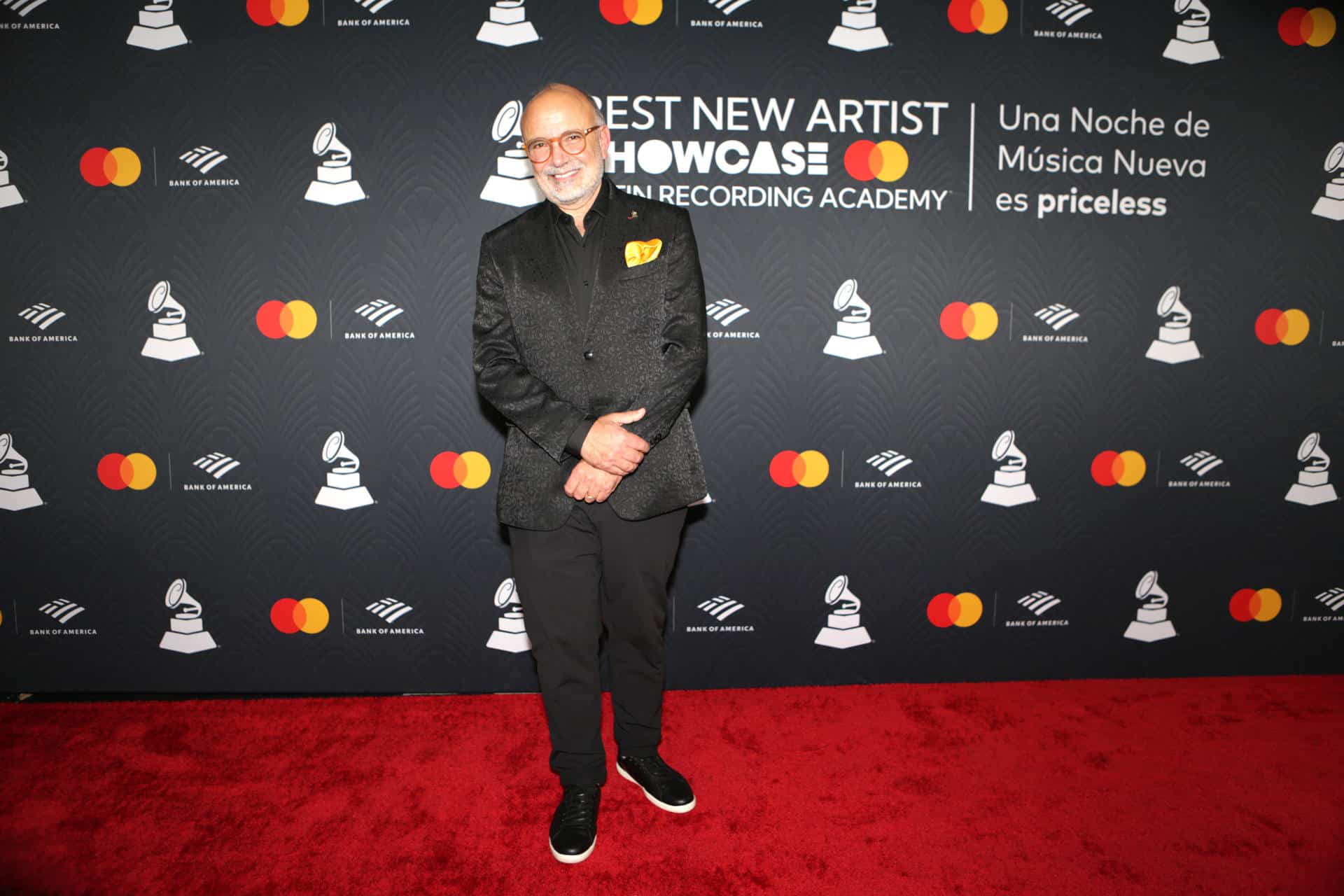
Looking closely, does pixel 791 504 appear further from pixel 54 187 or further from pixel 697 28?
pixel 54 187

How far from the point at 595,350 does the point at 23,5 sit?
2.35 m

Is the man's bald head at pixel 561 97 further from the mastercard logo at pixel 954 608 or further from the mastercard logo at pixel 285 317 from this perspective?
the mastercard logo at pixel 954 608

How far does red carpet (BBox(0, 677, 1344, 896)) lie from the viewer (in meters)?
1.75

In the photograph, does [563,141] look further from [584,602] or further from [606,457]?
[584,602]

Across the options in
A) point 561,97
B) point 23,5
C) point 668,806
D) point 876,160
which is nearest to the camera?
point 561,97

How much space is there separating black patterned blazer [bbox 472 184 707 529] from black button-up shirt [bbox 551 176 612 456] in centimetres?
2

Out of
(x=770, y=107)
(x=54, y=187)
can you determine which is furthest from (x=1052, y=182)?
(x=54, y=187)

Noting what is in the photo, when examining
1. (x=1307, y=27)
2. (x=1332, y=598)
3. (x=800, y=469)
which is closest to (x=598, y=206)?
(x=800, y=469)

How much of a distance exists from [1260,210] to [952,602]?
1.74 m

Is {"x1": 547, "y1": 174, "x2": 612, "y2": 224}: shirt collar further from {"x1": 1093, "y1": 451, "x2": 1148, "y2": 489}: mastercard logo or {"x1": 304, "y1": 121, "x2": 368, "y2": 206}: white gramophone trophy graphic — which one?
{"x1": 1093, "y1": 451, "x2": 1148, "y2": 489}: mastercard logo

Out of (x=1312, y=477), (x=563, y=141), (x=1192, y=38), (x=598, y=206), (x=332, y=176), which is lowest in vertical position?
(x=1312, y=477)

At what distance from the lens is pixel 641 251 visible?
181 cm

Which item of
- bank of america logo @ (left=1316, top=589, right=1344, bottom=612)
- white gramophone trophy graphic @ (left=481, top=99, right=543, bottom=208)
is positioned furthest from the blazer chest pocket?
bank of america logo @ (left=1316, top=589, right=1344, bottom=612)

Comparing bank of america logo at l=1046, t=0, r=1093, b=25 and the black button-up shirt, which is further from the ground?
bank of america logo at l=1046, t=0, r=1093, b=25
